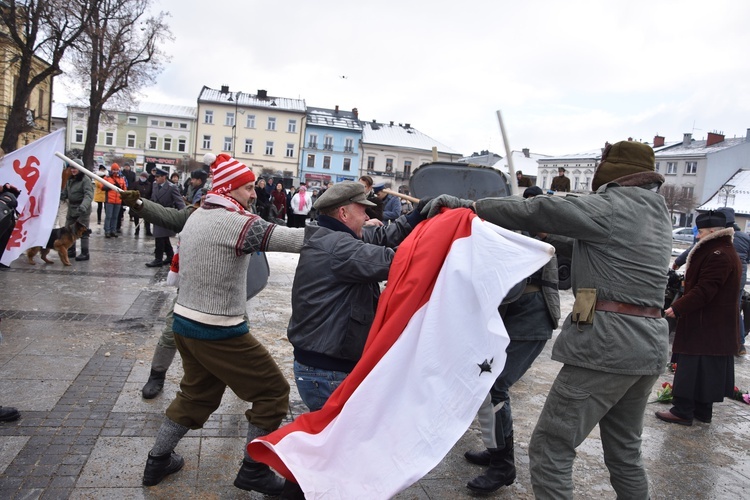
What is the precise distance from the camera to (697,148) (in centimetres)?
6125

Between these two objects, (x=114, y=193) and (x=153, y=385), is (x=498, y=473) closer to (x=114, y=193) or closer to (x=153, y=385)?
(x=153, y=385)

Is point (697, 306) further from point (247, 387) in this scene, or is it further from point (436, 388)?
point (247, 387)

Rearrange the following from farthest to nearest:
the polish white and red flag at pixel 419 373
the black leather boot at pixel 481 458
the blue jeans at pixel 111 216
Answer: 1. the blue jeans at pixel 111 216
2. the black leather boot at pixel 481 458
3. the polish white and red flag at pixel 419 373

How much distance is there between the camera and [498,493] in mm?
3752

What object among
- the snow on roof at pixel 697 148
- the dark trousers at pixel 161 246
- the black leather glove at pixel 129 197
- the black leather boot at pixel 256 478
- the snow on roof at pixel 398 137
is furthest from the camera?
the snow on roof at pixel 398 137

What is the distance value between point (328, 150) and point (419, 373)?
71733 mm

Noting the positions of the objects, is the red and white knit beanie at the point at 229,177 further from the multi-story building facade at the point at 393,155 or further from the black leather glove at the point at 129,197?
the multi-story building facade at the point at 393,155

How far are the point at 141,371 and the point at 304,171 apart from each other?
224 ft

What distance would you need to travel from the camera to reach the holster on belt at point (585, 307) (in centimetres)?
291

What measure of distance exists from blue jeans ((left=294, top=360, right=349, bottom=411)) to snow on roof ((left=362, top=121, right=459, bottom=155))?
72.3 m

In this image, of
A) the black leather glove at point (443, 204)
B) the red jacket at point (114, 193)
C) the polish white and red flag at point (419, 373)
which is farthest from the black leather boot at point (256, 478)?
the red jacket at point (114, 193)

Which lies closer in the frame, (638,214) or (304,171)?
(638,214)

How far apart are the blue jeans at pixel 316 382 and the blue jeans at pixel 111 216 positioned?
13.1m

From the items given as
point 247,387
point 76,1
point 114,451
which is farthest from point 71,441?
point 76,1
